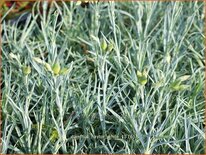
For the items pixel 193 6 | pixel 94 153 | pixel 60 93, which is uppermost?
pixel 193 6

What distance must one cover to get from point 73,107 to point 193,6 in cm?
83

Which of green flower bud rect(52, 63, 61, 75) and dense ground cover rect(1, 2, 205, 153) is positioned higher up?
green flower bud rect(52, 63, 61, 75)

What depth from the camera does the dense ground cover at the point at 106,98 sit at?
1372 millimetres

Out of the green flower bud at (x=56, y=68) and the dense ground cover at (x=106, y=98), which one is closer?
the green flower bud at (x=56, y=68)

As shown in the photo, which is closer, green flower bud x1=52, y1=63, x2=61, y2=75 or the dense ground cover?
green flower bud x1=52, y1=63, x2=61, y2=75

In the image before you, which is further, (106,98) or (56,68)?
(106,98)

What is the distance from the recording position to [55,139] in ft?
4.76

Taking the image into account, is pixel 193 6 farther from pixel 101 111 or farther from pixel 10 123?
pixel 10 123

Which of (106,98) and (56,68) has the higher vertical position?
(56,68)

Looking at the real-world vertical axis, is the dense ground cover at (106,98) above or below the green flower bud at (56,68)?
below

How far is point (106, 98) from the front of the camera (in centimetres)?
149

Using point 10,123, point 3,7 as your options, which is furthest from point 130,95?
point 3,7

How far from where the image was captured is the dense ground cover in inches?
54.0

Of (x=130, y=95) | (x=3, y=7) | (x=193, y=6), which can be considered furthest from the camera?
(x=3, y=7)
